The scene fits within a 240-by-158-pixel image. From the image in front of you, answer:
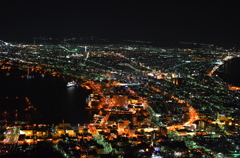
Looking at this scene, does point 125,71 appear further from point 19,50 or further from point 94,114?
point 19,50

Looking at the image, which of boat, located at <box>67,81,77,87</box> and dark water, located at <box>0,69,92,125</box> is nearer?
dark water, located at <box>0,69,92,125</box>

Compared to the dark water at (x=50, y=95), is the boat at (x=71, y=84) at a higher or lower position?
higher

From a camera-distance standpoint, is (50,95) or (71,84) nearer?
(50,95)

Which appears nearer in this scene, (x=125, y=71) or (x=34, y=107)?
(x=34, y=107)

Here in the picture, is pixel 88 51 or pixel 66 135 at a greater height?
pixel 88 51

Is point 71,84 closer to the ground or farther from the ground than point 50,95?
farther from the ground

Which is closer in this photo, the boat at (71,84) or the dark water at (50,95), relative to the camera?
the dark water at (50,95)

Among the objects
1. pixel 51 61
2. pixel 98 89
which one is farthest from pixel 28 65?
pixel 98 89

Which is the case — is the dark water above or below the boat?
below
